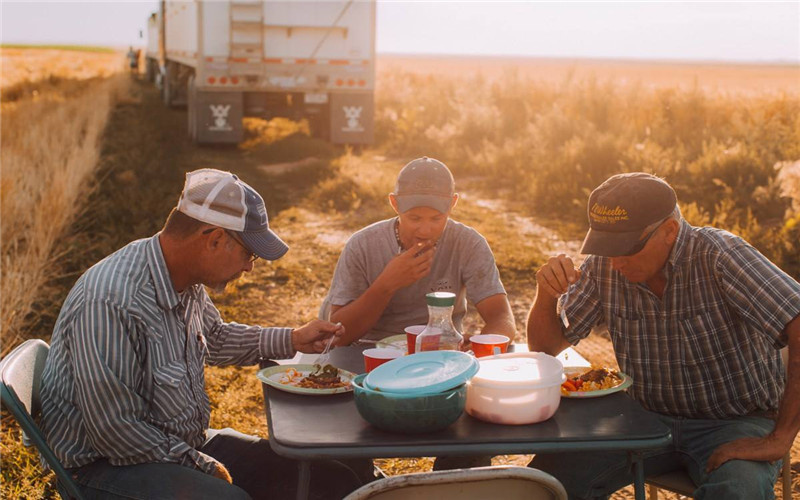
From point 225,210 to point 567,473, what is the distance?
155 centimetres

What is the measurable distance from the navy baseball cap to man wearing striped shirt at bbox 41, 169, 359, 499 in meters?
1.15

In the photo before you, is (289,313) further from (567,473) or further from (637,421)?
(637,421)

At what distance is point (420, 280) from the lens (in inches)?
154

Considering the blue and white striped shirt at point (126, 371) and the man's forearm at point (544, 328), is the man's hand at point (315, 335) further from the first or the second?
the man's forearm at point (544, 328)

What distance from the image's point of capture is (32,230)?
7.53 m

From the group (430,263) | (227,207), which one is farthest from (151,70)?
(227,207)

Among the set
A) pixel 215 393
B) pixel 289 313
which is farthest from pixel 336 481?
pixel 289 313

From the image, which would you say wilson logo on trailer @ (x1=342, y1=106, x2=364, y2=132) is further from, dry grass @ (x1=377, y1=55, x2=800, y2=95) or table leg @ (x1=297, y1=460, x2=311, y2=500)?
table leg @ (x1=297, y1=460, x2=311, y2=500)

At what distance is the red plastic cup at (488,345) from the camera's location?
9.73ft

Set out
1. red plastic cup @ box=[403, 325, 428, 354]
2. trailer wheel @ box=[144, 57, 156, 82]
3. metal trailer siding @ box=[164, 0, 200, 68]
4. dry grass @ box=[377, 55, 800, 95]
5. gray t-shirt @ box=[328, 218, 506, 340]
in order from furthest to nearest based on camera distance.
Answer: trailer wheel @ box=[144, 57, 156, 82]
dry grass @ box=[377, 55, 800, 95]
metal trailer siding @ box=[164, 0, 200, 68]
gray t-shirt @ box=[328, 218, 506, 340]
red plastic cup @ box=[403, 325, 428, 354]

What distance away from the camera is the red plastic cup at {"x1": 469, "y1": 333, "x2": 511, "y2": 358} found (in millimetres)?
2965

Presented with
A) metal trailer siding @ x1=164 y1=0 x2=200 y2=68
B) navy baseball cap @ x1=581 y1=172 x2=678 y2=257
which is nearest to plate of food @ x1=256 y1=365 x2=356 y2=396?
navy baseball cap @ x1=581 y1=172 x2=678 y2=257

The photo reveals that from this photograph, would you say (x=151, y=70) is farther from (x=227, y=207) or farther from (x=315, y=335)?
(x=227, y=207)

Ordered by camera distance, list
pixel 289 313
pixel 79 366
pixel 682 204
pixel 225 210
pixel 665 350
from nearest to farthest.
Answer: pixel 79 366, pixel 225 210, pixel 665 350, pixel 289 313, pixel 682 204
